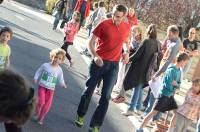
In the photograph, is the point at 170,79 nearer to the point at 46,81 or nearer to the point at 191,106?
the point at 191,106

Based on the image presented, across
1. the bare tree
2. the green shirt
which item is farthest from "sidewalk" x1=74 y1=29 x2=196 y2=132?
the bare tree

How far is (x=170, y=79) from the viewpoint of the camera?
8.70 m

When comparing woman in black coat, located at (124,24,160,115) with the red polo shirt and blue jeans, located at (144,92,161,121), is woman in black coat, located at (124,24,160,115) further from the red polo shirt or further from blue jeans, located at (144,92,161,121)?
the red polo shirt

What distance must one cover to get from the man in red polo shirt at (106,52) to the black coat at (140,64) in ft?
6.16

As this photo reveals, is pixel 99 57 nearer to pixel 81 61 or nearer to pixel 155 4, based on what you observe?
pixel 81 61

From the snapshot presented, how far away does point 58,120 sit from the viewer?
28.0 ft

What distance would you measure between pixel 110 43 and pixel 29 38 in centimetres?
1015

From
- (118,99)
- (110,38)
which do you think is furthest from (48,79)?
(118,99)

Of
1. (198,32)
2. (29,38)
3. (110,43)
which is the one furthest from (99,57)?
(198,32)

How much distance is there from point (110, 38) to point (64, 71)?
222 inches

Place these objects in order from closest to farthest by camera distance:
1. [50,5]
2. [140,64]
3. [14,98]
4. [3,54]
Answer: [14,98] < [3,54] < [140,64] < [50,5]

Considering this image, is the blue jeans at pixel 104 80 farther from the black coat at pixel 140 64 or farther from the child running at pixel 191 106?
the black coat at pixel 140 64

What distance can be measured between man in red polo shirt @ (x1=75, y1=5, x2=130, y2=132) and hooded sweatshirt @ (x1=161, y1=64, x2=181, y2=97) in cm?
111

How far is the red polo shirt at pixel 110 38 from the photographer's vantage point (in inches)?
306
